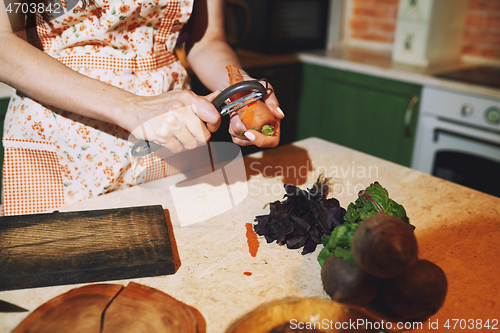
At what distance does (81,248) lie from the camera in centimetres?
68

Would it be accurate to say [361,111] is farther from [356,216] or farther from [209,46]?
[356,216]

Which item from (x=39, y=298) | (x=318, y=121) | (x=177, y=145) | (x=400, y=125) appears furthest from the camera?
(x=318, y=121)

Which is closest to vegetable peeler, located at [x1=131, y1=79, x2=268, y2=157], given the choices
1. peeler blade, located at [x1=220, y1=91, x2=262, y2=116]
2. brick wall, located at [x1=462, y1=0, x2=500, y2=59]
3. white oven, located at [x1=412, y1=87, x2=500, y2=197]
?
peeler blade, located at [x1=220, y1=91, x2=262, y2=116]

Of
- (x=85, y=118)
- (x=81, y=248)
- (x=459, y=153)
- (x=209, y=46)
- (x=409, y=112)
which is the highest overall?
(x=209, y=46)

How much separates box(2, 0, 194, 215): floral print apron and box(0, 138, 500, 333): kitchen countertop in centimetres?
15

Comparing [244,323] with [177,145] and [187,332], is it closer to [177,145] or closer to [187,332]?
[187,332]

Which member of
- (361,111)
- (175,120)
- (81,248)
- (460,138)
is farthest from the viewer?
(361,111)

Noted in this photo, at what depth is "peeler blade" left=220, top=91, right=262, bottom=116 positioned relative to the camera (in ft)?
2.69

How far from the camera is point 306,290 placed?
658 millimetres

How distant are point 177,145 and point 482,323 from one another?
2.00ft

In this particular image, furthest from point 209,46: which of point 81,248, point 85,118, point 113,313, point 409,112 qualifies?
point 409,112

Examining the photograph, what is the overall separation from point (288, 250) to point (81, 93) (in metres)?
0.53

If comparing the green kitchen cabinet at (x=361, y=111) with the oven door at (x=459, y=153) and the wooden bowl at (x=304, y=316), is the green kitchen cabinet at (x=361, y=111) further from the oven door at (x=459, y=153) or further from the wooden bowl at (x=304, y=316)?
the wooden bowl at (x=304, y=316)

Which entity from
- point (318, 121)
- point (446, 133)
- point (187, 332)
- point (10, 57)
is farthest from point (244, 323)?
point (318, 121)
